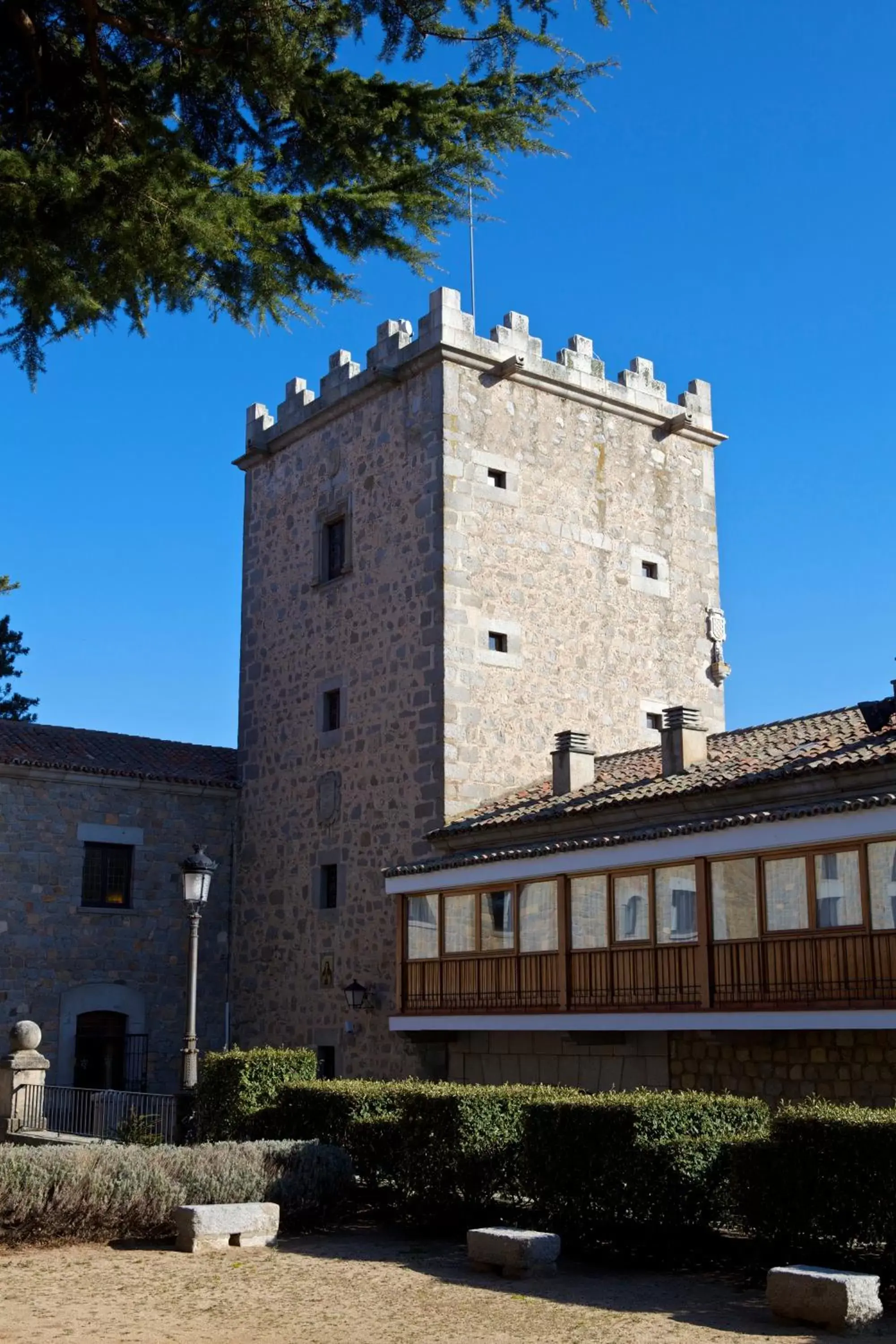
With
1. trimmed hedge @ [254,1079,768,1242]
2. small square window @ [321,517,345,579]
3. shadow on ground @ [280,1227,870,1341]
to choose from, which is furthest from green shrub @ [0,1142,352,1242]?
small square window @ [321,517,345,579]

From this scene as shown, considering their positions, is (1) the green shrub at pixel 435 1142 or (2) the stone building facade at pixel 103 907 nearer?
(1) the green shrub at pixel 435 1142

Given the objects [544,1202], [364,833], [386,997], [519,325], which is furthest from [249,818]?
[544,1202]

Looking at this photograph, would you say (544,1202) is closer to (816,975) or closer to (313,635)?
(816,975)

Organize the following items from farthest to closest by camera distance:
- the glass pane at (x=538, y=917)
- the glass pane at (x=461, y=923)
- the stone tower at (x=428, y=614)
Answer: the stone tower at (x=428, y=614) < the glass pane at (x=461, y=923) < the glass pane at (x=538, y=917)

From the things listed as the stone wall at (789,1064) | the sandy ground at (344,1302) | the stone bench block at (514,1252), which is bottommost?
the sandy ground at (344,1302)

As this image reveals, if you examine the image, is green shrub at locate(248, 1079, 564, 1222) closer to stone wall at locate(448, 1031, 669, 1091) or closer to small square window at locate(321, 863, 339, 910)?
stone wall at locate(448, 1031, 669, 1091)

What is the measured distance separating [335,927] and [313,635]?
5.08 meters

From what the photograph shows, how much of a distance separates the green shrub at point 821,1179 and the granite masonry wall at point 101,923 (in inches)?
560

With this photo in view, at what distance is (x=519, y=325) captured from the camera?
78.3ft

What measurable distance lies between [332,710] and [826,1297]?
1680 centimetres

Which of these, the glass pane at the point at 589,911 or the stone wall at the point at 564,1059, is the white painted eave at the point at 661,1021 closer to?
the stone wall at the point at 564,1059

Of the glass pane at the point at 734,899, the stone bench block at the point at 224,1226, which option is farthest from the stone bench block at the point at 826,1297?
the glass pane at the point at 734,899

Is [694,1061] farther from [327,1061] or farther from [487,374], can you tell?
→ [487,374]

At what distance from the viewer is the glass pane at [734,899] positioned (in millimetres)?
15250
